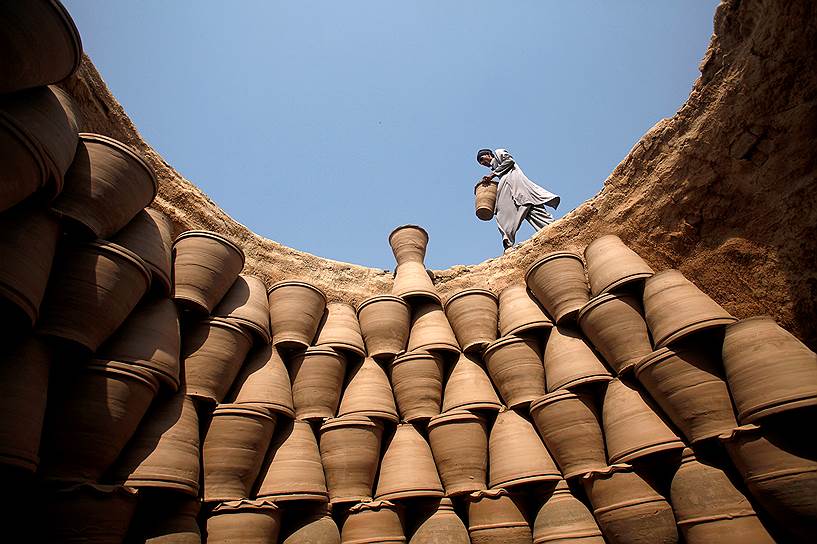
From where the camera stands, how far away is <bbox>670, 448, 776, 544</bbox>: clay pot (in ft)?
9.53

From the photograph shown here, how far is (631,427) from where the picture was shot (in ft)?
11.4

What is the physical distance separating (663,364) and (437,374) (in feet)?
6.18

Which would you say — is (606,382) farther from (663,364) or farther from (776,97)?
(776,97)

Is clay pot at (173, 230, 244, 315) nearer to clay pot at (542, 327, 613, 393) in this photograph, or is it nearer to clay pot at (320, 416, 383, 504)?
clay pot at (320, 416, 383, 504)

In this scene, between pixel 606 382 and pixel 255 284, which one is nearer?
pixel 606 382

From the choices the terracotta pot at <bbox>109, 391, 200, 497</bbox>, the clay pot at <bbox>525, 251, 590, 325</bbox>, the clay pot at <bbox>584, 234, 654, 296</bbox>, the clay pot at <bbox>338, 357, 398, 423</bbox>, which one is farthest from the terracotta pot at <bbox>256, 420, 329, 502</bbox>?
the clay pot at <bbox>584, 234, 654, 296</bbox>

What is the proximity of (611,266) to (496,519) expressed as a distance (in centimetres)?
224

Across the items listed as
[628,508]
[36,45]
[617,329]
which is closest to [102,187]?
[36,45]

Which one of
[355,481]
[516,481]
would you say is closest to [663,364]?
[516,481]

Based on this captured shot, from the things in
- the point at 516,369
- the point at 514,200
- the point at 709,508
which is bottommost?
the point at 709,508

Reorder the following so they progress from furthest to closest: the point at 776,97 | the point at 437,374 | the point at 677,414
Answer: the point at 437,374
the point at 776,97
the point at 677,414

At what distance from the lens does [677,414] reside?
3.33 meters

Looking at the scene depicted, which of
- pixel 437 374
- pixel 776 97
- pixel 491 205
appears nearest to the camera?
pixel 776 97

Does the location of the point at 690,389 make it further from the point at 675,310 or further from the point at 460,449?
the point at 460,449
